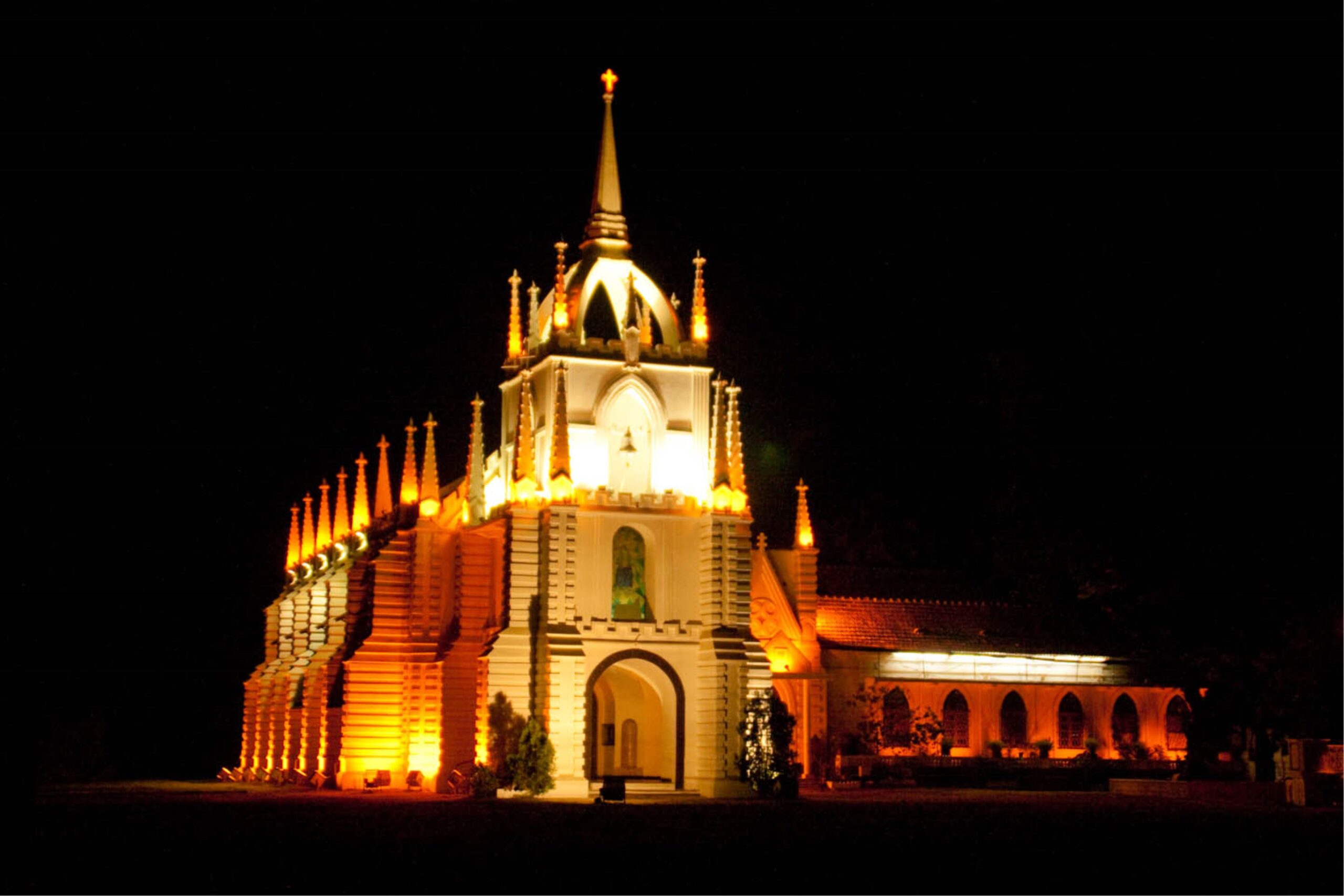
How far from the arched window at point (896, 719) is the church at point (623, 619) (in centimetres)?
8

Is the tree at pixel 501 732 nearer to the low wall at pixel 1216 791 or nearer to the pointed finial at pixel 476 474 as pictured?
the pointed finial at pixel 476 474

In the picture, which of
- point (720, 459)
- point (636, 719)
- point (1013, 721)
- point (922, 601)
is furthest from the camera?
point (922, 601)

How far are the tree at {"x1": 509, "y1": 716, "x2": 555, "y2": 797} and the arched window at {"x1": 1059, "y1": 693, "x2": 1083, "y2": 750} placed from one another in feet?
63.4

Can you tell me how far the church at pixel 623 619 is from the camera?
46031 millimetres

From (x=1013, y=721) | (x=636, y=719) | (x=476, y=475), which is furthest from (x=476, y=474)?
(x=1013, y=721)

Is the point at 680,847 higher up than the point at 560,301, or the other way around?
the point at 560,301

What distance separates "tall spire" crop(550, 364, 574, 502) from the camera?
45.8 m

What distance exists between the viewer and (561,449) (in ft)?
152

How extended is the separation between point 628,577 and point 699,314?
23.2 ft

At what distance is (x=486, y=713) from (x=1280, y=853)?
22.2 m

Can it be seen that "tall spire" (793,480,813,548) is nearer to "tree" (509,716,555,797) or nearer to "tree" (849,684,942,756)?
"tree" (849,684,942,756)

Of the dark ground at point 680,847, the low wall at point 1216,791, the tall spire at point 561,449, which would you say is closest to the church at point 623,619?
the tall spire at point 561,449

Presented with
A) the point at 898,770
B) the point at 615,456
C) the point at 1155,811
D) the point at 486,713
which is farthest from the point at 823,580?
the point at 1155,811

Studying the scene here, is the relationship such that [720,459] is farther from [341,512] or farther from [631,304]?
[341,512]
